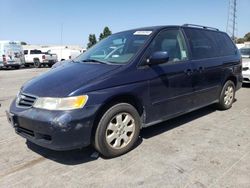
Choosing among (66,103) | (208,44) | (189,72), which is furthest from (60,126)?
(208,44)

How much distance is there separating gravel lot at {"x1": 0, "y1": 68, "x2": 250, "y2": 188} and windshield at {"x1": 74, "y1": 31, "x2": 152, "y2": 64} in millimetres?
1351

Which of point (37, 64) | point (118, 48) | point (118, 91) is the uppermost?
point (118, 48)

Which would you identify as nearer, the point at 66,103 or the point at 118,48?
the point at 66,103

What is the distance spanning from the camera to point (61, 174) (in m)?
3.32

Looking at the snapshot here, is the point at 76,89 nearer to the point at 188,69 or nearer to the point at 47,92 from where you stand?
the point at 47,92

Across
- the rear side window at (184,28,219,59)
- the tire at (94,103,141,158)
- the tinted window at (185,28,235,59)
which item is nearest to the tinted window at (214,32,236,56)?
the tinted window at (185,28,235,59)

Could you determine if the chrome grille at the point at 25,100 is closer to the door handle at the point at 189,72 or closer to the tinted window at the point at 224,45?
the door handle at the point at 189,72

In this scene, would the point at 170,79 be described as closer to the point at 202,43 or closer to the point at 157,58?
the point at 157,58

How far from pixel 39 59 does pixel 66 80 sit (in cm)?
2309

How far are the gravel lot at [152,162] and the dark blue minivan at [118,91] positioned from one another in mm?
328

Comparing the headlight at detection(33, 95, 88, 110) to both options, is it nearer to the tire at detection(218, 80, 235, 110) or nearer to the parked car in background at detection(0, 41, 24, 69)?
the tire at detection(218, 80, 235, 110)

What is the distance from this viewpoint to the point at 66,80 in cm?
362

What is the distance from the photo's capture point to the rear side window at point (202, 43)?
497 cm

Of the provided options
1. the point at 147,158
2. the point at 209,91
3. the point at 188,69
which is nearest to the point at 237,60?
the point at 209,91
